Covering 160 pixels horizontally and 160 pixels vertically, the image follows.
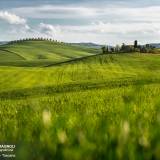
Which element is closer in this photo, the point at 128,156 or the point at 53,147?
the point at 128,156

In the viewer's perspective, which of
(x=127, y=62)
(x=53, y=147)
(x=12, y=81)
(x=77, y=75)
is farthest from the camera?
(x=127, y=62)

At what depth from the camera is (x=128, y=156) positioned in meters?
3.24

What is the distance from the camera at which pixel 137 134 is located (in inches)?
149

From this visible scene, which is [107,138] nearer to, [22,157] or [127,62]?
[22,157]

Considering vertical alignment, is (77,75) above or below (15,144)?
below

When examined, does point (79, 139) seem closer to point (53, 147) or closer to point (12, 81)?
point (53, 147)

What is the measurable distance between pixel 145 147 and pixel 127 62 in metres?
134

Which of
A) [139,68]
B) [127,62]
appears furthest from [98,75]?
[127,62]

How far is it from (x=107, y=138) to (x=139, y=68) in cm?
11764

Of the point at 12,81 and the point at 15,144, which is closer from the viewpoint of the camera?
the point at 15,144

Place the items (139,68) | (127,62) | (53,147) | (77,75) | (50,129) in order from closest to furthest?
(53,147)
(50,129)
(77,75)
(139,68)
(127,62)

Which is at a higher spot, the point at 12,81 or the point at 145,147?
the point at 145,147

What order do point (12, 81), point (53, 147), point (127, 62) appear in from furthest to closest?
point (127, 62) < point (12, 81) < point (53, 147)

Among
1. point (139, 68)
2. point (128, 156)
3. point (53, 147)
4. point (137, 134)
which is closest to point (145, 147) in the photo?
point (128, 156)
